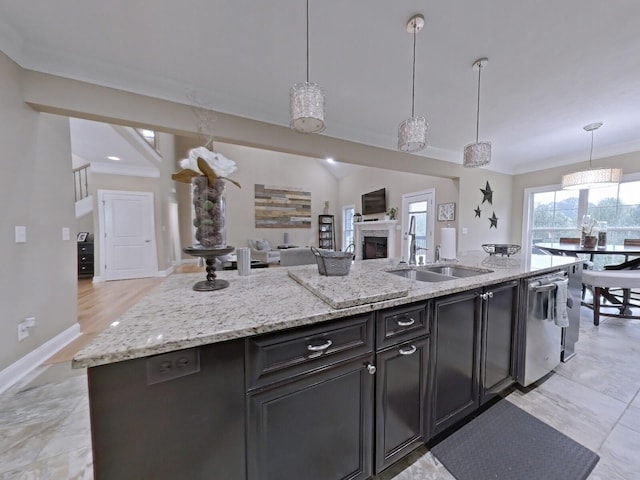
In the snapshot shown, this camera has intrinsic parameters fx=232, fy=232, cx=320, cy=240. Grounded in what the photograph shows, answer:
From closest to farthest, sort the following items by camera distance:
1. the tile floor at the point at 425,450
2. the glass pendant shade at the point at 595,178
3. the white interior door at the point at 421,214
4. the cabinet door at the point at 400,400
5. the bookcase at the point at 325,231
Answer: the cabinet door at the point at 400,400, the tile floor at the point at 425,450, the glass pendant shade at the point at 595,178, the white interior door at the point at 421,214, the bookcase at the point at 325,231

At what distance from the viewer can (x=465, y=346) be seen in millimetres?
1338

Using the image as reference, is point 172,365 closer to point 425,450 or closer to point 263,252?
point 425,450

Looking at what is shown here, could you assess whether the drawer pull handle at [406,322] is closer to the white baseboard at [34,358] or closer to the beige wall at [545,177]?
the white baseboard at [34,358]

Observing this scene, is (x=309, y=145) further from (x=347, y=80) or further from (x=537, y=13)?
(x=537, y=13)

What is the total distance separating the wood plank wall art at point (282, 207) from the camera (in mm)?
7414

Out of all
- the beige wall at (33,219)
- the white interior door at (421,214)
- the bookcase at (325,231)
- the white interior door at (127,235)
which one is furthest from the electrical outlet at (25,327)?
the bookcase at (325,231)

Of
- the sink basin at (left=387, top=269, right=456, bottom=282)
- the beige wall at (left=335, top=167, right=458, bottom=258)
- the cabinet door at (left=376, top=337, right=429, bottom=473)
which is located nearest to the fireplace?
the beige wall at (left=335, top=167, right=458, bottom=258)

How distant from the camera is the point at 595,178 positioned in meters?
3.02

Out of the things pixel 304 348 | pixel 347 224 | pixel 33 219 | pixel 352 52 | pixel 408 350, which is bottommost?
pixel 408 350

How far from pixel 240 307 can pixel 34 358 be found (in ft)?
7.72

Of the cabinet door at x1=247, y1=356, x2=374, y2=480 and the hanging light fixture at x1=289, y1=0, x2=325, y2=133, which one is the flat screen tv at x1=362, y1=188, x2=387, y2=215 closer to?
the hanging light fixture at x1=289, y1=0, x2=325, y2=133

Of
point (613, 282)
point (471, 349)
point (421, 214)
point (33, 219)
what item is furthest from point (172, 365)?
point (421, 214)

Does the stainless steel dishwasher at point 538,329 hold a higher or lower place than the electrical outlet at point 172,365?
lower

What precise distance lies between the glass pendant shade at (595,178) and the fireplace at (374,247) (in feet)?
11.3
